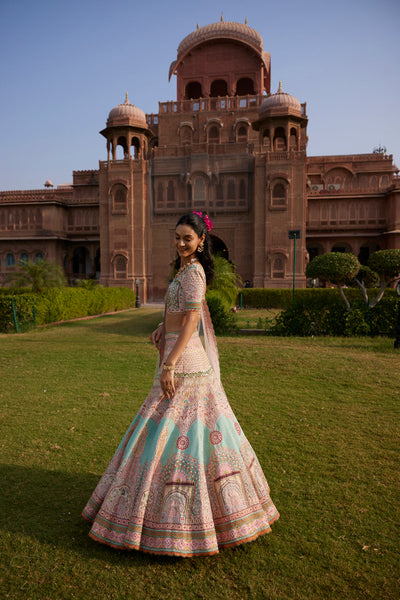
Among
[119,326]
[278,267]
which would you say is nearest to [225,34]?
[278,267]

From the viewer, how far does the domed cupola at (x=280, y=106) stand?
2477cm

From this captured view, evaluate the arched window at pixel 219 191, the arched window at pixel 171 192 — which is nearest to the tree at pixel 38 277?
the arched window at pixel 171 192

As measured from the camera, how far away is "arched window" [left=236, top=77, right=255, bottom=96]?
106 feet

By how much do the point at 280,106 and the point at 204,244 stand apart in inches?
982

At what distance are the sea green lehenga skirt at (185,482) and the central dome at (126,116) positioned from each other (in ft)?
85.8

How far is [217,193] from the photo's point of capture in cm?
2573

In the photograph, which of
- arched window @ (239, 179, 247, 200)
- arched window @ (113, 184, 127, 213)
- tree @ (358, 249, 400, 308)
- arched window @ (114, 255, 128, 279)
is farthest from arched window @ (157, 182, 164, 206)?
tree @ (358, 249, 400, 308)

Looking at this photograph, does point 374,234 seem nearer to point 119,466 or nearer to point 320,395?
point 320,395

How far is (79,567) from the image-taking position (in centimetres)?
241

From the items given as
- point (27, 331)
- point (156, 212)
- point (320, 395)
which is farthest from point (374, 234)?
point (320, 395)

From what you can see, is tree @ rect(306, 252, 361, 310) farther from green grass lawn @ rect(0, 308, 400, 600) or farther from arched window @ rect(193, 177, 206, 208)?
arched window @ rect(193, 177, 206, 208)

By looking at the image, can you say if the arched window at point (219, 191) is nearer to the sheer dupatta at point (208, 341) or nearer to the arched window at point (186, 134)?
the arched window at point (186, 134)

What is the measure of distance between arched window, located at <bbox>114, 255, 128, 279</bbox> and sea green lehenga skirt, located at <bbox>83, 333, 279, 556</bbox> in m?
23.9

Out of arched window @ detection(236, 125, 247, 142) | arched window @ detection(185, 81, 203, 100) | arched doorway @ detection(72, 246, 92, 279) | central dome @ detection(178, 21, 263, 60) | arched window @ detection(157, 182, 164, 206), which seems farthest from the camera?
arched window @ detection(185, 81, 203, 100)
